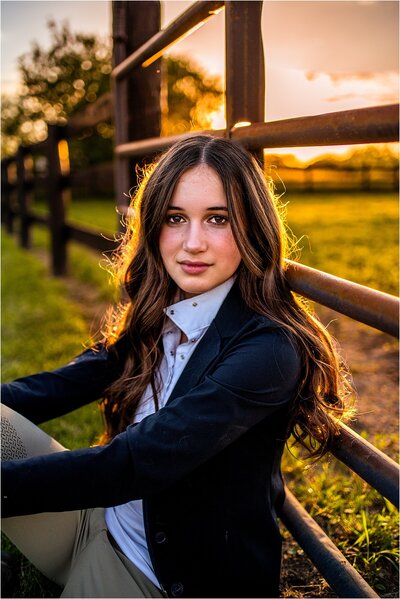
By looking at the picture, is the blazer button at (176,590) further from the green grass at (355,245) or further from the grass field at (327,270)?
the green grass at (355,245)

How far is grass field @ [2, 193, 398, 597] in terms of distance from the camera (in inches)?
70.1

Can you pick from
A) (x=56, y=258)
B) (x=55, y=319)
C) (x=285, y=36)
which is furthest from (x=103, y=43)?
(x=285, y=36)

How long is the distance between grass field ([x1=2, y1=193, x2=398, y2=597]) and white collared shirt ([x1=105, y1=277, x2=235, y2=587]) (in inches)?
14.0

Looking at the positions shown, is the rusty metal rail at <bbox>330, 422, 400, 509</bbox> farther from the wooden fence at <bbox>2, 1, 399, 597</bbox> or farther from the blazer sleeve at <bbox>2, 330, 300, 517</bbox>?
the blazer sleeve at <bbox>2, 330, 300, 517</bbox>

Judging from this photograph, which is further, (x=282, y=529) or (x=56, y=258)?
(x=56, y=258)

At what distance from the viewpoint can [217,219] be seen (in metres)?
1.46

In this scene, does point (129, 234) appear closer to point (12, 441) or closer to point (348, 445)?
point (12, 441)

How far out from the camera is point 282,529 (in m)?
1.95

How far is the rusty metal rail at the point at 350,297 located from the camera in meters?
1.03

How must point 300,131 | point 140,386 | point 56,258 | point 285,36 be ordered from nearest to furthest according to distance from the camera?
point 300,131 < point 140,386 < point 285,36 < point 56,258

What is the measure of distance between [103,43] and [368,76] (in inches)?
1115

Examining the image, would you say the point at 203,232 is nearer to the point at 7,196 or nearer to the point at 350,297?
the point at 350,297

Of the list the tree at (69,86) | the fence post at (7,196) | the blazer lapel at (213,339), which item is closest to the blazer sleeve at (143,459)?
the blazer lapel at (213,339)

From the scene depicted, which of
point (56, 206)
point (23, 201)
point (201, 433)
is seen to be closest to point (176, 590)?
point (201, 433)
